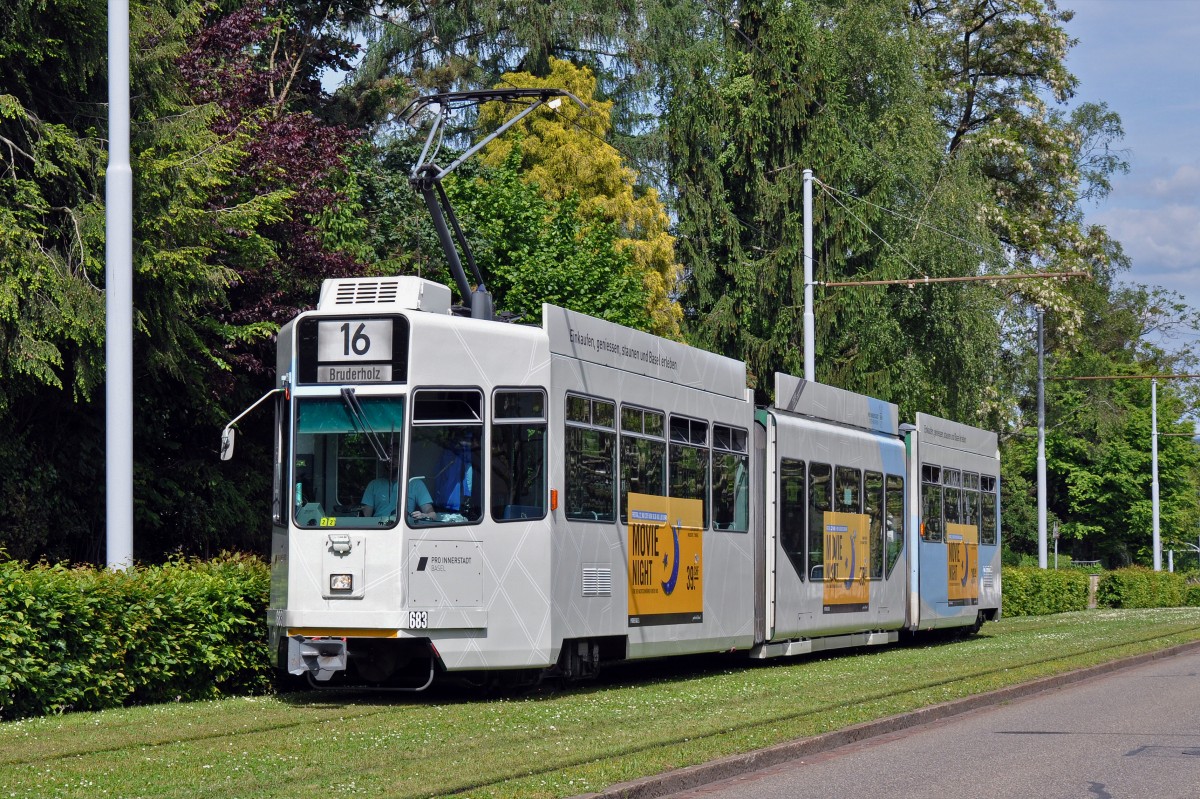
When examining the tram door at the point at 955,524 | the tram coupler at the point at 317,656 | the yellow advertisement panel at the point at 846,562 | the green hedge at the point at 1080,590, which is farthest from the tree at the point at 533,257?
the tram coupler at the point at 317,656

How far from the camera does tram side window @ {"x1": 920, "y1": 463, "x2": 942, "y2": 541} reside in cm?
2562

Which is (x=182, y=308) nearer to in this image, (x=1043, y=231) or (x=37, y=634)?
(x=37, y=634)

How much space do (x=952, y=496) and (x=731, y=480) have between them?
9.45 m

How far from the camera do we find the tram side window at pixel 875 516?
23297 mm

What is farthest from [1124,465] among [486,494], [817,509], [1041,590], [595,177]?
[486,494]

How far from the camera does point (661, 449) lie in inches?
676

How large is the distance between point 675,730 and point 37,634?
5.36 meters

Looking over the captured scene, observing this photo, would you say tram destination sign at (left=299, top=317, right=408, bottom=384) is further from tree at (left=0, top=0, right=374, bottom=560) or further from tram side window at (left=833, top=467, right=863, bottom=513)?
tram side window at (left=833, top=467, right=863, bottom=513)

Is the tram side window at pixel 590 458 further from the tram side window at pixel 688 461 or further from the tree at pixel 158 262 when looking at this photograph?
the tree at pixel 158 262

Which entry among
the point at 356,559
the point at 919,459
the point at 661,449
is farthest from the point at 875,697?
the point at 919,459

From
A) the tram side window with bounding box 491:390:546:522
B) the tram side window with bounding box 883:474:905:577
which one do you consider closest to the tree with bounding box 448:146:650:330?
the tram side window with bounding box 883:474:905:577

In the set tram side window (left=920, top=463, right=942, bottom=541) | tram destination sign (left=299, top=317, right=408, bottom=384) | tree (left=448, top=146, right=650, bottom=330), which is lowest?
tram side window (left=920, top=463, right=942, bottom=541)

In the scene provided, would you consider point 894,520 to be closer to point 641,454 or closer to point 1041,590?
point 641,454

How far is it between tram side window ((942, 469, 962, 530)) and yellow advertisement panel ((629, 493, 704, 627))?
9854mm
